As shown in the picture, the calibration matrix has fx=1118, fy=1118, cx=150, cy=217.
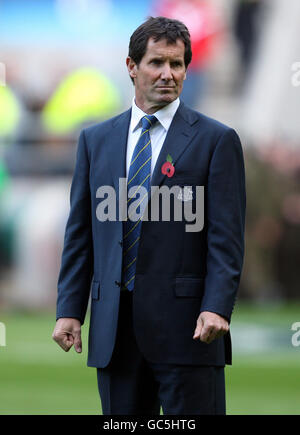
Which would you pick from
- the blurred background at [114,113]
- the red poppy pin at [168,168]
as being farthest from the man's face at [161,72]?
the blurred background at [114,113]

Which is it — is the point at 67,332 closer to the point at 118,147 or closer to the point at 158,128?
the point at 118,147

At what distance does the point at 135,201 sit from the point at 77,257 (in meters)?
0.35

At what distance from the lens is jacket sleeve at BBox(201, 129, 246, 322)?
4.14 meters

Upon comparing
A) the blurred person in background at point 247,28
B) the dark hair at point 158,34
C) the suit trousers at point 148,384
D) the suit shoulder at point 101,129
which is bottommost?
the suit trousers at point 148,384

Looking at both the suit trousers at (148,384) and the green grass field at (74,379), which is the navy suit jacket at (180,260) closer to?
the suit trousers at (148,384)

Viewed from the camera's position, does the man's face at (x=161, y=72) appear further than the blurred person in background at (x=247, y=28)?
No

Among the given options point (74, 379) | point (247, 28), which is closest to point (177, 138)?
point (74, 379)

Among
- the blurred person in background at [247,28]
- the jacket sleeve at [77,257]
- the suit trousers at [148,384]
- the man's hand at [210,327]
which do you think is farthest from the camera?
the blurred person in background at [247,28]

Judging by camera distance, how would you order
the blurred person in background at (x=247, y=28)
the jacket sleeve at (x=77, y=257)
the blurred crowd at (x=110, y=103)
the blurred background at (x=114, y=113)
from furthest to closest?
1. the blurred person in background at (x=247, y=28)
2. the blurred crowd at (x=110, y=103)
3. the blurred background at (x=114, y=113)
4. the jacket sleeve at (x=77, y=257)

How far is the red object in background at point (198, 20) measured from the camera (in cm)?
2869

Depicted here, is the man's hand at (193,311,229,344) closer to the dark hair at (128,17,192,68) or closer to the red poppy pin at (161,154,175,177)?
the red poppy pin at (161,154,175,177)

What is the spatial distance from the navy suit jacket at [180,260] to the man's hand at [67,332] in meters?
0.03

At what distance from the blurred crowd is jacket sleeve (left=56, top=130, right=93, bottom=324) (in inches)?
765
